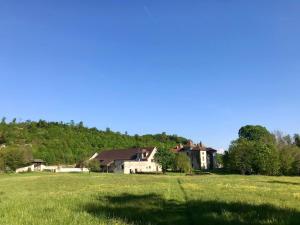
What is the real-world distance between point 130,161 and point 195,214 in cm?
12437

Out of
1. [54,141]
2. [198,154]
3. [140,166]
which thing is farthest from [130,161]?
[54,141]

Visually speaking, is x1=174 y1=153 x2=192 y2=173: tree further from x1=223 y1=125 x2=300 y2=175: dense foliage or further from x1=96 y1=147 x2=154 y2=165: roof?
x1=96 y1=147 x2=154 y2=165: roof

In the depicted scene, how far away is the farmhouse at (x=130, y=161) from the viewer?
14175 centimetres

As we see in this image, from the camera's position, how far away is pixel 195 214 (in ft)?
64.4

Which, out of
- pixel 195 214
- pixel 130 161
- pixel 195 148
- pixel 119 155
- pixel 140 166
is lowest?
pixel 195 214

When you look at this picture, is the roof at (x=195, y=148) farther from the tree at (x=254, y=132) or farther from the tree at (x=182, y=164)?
the tree at (x=182, y=164)

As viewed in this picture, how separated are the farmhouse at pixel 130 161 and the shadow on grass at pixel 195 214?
386 ft

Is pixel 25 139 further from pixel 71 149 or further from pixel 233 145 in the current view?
pixel 233 145

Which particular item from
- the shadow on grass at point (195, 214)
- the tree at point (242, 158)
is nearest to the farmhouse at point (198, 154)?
the tree at point (242, 158)

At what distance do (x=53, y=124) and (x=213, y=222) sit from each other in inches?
7208

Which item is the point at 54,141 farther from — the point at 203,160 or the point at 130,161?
the point at 203,160

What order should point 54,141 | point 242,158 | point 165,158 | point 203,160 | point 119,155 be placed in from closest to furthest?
1. point 242,158
2. point 165,158
3. point 119,155
4. point 203,160
5. point 54,141

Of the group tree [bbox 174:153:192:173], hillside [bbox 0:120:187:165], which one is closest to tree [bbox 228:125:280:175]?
tree [bbox 174:153:192:173]

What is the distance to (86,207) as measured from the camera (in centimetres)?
2253
